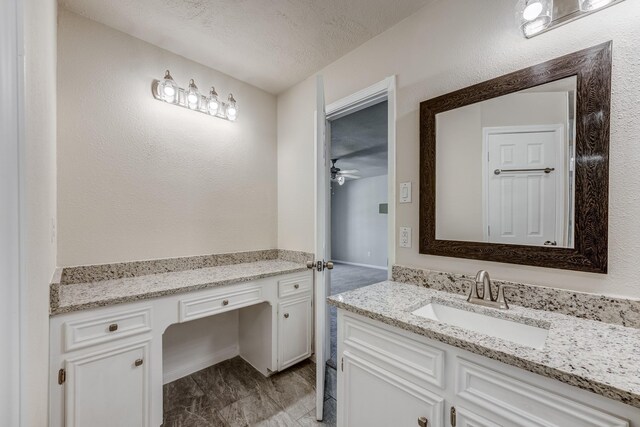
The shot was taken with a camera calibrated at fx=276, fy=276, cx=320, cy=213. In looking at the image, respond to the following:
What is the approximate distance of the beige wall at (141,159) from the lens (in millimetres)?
1610

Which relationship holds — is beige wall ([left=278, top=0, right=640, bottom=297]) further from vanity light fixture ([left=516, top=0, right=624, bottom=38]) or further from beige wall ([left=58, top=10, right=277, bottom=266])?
beige wall ([left=58, top=10, right=277, bottom=266])

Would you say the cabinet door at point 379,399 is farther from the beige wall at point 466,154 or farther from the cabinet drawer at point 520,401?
the beige wall at point 466,154

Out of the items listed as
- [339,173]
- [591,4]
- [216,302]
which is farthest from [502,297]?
[339,173]

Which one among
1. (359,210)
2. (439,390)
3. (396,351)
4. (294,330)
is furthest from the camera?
(359,210)

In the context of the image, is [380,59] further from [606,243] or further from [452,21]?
[606,243]

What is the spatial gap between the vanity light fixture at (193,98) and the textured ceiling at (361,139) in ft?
3.66

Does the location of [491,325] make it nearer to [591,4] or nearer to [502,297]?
[502,297]

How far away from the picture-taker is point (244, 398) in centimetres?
184

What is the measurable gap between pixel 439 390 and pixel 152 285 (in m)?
1.55

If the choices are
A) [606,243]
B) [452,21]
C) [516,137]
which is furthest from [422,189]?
[452,21]

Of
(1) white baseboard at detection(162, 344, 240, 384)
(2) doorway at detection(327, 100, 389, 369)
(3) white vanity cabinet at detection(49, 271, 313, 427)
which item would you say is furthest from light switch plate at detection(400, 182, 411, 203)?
(2) doorway at detection(327, 100, 389, 369)

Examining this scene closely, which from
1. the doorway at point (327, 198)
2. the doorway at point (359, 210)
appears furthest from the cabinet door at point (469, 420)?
the doorway at point (359, 210)

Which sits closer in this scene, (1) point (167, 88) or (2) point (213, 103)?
(1) point (167, 88)

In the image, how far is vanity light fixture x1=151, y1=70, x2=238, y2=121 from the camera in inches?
73.8
